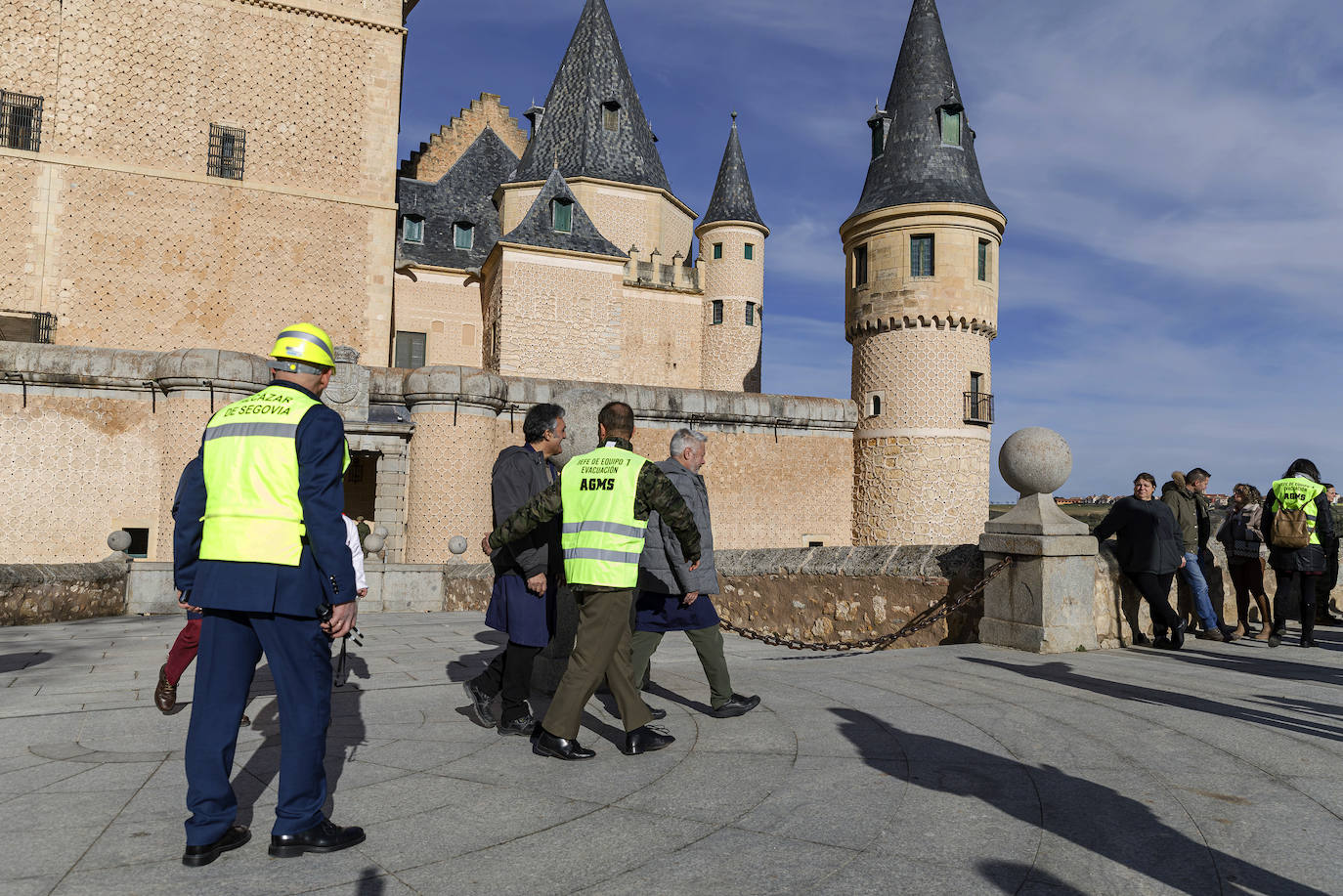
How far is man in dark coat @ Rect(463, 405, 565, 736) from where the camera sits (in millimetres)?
4512

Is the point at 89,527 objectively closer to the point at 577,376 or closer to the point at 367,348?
the point at 367,348

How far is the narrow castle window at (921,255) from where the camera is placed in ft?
74.1

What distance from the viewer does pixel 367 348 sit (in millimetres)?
23188

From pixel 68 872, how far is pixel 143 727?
220cm

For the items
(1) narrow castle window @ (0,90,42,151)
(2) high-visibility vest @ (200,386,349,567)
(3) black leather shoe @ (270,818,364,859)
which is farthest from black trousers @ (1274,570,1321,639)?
(1) narrow castle window @ (0,90,42,151)

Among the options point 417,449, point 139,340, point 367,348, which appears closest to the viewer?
point 417,449

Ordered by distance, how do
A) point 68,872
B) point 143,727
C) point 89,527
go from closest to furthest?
point 68,872
point 143,727
point 89,527

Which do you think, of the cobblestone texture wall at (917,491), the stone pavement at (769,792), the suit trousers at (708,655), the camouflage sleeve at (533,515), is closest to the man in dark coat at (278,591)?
the stone pavement at (769,792)

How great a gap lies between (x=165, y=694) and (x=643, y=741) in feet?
9.27

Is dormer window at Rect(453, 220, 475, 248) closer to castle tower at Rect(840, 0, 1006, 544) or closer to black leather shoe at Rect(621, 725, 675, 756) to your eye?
castle tower at Rect(840, 0, 1006, 544)

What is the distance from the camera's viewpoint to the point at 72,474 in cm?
1560

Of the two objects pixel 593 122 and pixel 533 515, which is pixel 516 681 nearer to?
pixel 533 515

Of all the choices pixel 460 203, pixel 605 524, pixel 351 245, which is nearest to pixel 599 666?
pixel 605 524

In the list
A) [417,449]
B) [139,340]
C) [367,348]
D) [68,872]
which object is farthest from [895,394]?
[68,872]
